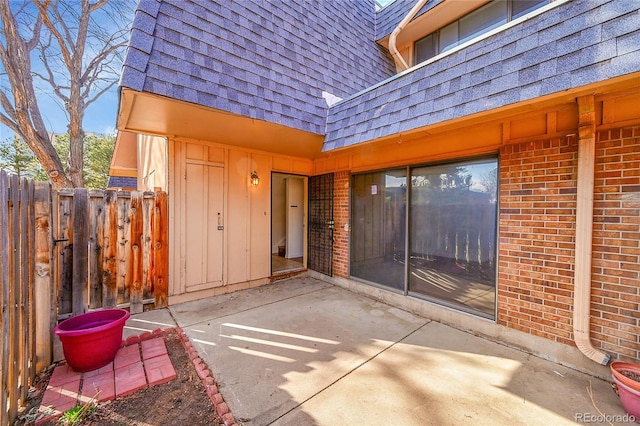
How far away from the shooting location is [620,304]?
235 centimetres

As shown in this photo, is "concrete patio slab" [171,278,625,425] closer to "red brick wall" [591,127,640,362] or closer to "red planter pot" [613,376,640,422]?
"red planter pot" [613,376,640,422]

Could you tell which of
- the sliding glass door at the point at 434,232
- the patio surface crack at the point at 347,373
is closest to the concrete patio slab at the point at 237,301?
the sliding glass door at the point at 434,232

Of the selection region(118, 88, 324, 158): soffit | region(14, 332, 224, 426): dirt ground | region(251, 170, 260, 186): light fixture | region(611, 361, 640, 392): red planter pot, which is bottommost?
region(14, 332, 224, 426): dirt ground

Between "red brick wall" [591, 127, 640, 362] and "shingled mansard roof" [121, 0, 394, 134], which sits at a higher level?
"shingled mansard roof" [121, 0, 394, 134]

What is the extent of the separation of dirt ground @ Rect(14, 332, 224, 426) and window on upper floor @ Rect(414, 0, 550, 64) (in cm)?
727

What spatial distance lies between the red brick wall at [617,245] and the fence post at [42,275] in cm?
538

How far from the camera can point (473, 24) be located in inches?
205

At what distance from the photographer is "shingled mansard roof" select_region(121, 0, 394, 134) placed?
2.85 m

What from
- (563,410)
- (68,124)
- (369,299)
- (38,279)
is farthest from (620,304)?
(68,124)

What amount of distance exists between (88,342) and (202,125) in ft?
9.59

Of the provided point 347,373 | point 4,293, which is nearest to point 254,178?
point 4,293

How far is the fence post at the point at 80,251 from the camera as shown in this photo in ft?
10.2

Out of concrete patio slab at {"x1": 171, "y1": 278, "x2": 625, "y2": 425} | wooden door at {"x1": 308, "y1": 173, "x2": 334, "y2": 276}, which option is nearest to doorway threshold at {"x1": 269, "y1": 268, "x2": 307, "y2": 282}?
wooden door at {"x1": 308, "y1": 173, "x2": 334, "y2": 276}

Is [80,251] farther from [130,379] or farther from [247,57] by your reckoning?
[247,57]
